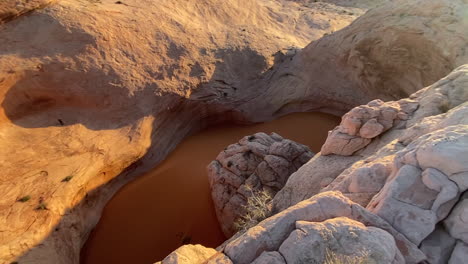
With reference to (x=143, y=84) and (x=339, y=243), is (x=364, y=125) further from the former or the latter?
(x=143, y=84)

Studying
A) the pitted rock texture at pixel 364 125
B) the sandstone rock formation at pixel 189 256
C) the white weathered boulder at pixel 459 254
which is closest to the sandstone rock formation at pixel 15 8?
the sandstone rock formation at pixel 189 256

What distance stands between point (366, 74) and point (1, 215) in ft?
33.7

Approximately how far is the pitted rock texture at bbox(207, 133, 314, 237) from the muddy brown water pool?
1.95 feet

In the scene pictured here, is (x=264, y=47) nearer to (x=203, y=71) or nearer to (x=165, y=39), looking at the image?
(x=203, y=71)

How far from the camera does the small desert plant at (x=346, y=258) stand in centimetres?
289

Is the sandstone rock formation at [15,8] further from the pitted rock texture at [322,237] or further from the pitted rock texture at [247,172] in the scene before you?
the pitted rock texture at [322,237]

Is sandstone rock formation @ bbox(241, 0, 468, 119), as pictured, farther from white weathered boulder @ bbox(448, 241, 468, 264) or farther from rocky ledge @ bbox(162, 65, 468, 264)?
white weathered boulder @ bbox(448, 241, 468, 264)

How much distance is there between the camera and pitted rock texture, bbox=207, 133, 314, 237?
7.17 m

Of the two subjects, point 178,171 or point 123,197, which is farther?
point 178,171

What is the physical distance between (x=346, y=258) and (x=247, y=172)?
4.61 metres

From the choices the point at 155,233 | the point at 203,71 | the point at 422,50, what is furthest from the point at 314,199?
the point at 203,71

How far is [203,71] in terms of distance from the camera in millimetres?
10430

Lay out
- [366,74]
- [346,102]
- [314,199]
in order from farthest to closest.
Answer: [346,102] < [366,74] < [314,199]

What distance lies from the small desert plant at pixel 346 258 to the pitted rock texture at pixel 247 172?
395 centimetres
